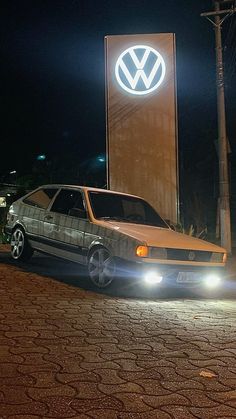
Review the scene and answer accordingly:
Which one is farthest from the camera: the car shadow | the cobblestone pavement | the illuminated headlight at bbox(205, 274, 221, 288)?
the illuminated headlight at bbox(205, 274, 221, 288)

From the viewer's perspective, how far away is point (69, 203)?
820cm

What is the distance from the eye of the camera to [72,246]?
7668 millimetres

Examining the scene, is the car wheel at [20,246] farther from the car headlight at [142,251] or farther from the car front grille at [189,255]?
the car front grille at [189,255]

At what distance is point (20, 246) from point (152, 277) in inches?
133

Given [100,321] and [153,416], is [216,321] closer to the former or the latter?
[100,321]

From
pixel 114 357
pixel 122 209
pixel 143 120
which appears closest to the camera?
pixel 114 357

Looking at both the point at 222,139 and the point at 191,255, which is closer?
the point at 191,255

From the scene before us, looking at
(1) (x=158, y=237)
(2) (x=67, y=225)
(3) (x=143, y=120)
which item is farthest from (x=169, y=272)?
(3) (x=143, y=120)

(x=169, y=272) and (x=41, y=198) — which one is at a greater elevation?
(x=41, y=198)

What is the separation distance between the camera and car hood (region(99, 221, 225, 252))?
671cm

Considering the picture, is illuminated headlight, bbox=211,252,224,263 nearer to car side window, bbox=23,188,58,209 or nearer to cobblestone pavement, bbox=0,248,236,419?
cobblestone pavement, bbox=0,248,236,419

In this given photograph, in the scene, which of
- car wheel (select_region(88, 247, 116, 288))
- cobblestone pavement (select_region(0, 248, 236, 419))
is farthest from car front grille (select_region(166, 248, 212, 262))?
car wheel (select_region(88, 247, 116, 288))

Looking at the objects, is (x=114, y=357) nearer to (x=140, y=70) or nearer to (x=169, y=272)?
(x=169, y=272)

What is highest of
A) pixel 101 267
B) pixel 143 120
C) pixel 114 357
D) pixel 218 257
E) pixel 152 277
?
pixel 143 120
